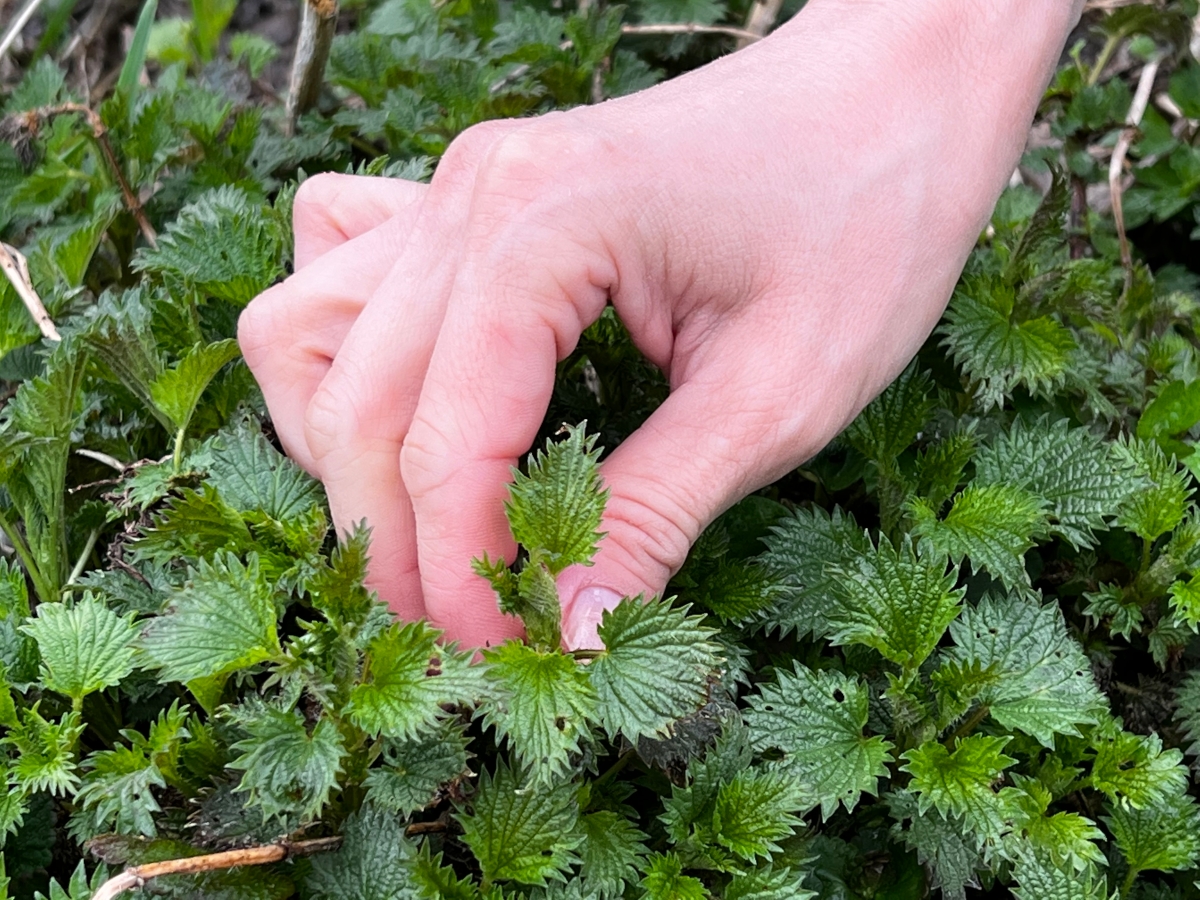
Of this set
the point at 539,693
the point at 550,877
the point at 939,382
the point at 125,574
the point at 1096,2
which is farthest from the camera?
the point at 1096,2

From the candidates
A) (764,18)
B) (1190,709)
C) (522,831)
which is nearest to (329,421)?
(522,831)

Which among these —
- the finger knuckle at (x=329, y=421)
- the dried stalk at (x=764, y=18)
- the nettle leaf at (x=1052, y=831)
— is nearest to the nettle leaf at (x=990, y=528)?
the nettle leaf at (x=1052, y=831)

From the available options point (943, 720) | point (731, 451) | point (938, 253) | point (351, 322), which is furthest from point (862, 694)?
point (351, 322)

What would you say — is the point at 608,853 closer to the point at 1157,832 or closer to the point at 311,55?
the point at 1157,832

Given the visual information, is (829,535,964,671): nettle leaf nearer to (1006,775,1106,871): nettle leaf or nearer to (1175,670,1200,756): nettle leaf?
(1006,775,1106,871): nettle leaf

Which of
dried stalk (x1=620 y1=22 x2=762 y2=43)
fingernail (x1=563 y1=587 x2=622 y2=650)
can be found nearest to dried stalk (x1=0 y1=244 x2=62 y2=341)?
fingernail (x1=563 y1=587 x2=622 y2=650)

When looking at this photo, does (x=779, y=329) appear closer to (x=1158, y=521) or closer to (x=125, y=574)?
(x=1158, y=521)
